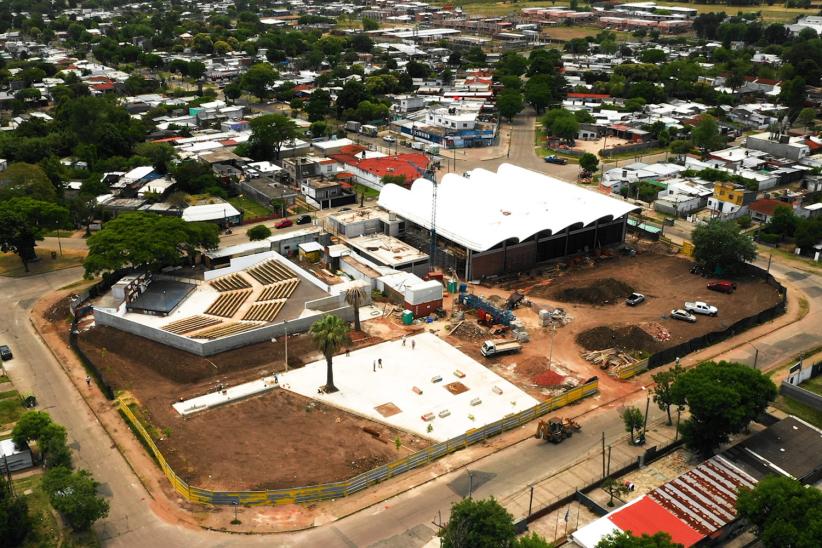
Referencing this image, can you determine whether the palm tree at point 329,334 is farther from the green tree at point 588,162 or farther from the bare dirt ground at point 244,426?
the green tree at point 588,162

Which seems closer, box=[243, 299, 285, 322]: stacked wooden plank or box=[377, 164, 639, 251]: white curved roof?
box=[243, 299, 285, 322]: stacked wooden plank

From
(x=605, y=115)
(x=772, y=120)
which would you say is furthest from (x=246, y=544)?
(x=772, y=120)

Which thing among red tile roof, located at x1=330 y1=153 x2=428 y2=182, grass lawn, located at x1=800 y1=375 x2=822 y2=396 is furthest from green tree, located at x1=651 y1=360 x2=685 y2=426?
red tile roof, located at x1=330 y1=153 x2=428 y2=182

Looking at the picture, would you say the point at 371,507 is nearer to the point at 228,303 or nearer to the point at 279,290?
the point at 228,303

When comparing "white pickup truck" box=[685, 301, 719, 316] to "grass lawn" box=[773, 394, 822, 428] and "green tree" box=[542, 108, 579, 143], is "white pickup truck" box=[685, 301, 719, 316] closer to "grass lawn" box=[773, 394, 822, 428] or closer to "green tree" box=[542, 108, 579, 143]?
"grass lawn" box=[773, 394, 822, 428]

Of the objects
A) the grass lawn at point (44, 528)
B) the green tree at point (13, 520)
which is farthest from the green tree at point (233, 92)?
the green tree at point (13, 520)

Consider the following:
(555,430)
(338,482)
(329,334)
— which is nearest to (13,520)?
(338,482)

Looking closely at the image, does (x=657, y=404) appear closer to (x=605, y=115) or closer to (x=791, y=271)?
(x=791, y=271)

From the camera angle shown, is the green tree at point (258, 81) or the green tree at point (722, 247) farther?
the green tree at point (258, 81)
